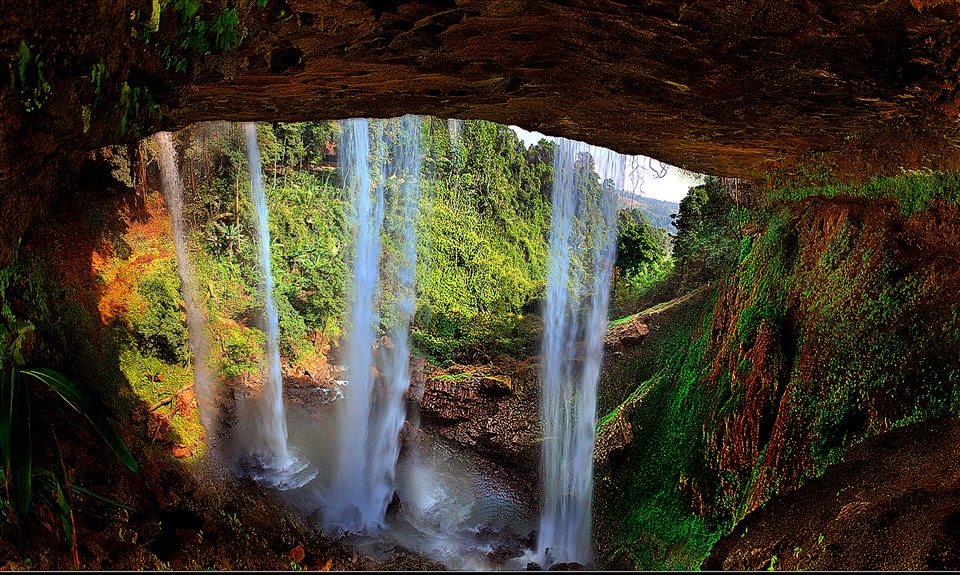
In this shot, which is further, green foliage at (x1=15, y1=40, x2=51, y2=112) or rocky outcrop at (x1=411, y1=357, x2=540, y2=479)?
rocky outcrop at (x1=411, y1=357, x2=540, y2=479)

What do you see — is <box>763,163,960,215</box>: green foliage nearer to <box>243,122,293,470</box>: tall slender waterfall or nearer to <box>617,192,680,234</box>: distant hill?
<box>617,192,680,234</box>: distant hill

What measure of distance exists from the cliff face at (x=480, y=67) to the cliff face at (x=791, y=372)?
63cm

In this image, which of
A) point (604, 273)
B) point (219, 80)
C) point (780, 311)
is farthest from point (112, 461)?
point (604, 273)

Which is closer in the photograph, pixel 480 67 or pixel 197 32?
pixel 197 32

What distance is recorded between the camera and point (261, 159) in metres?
10.8

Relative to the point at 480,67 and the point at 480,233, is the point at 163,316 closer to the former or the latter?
the point at 480,67

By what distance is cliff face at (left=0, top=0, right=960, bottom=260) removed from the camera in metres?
1.53

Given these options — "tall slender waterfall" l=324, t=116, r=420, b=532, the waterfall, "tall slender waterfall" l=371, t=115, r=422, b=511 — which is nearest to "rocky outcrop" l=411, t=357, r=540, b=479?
"tall slender waterfall" l=371, t=115, r=422, b=511

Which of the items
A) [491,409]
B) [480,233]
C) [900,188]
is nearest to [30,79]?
[900,188]

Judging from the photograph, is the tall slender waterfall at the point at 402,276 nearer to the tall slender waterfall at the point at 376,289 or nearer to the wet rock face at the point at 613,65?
the tall slender waterfall at the point at 376,289

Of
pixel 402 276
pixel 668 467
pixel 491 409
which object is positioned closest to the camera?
pixel 668 467

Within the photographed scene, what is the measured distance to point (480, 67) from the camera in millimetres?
2523

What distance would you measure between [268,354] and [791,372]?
332 inches

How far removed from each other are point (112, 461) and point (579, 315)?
8424 mm
